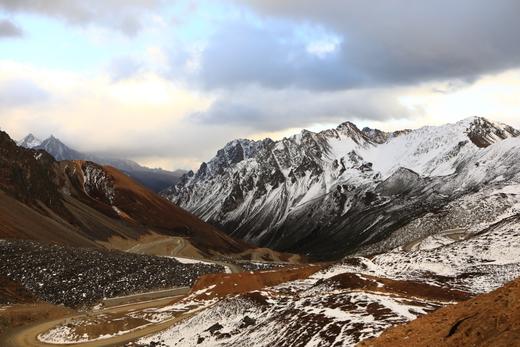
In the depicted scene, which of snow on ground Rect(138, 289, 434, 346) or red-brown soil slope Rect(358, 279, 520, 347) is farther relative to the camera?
snow on ground Rect(138, 289, 434, 346)

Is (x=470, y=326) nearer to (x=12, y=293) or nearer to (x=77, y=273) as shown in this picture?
(x=12, y=293)

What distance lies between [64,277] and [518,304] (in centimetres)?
7983

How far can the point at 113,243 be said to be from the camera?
174 metres

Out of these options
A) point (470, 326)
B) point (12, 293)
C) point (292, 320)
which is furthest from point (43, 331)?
point (470, 326)

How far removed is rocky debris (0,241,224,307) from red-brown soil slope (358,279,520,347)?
69104 mm

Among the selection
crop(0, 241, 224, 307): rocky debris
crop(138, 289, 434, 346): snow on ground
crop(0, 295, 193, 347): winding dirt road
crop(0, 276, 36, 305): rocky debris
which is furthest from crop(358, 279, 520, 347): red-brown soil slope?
crop(0, 241, 224, 307): rocky debris

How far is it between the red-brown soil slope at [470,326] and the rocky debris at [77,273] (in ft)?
227

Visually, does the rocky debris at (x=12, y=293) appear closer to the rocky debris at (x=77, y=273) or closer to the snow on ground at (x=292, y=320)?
the rocky debris at (x=77, y=273)

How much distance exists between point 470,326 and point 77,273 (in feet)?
262

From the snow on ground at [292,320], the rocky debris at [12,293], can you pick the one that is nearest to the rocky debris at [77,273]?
the rocky debris at [12,293]

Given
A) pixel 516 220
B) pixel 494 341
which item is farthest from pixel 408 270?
pixel 494 341

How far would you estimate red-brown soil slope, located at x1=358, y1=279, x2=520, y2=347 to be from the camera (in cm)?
1972

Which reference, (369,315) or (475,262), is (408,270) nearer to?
(475,262)

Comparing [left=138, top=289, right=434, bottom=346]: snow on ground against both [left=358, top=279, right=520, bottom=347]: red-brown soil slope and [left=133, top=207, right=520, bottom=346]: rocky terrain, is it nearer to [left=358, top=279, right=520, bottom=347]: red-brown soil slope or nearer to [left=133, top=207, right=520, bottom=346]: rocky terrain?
[left=133, top=207, right=520, bottom=346]: rocky terrain
